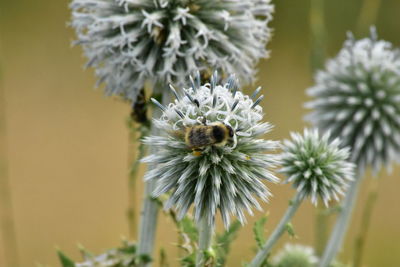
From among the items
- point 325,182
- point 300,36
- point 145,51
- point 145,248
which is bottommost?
point 145,248

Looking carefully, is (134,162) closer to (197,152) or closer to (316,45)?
(197,152)

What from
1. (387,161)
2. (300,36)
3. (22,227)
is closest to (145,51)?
(387,161)

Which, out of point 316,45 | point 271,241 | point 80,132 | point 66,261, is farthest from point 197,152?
point 80,132

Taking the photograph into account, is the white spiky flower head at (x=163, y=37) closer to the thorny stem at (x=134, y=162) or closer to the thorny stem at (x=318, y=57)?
the thorny stem at (x=134, y=162)

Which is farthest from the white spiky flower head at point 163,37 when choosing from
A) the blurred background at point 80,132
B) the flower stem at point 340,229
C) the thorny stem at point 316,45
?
the blurred background at point 80,132

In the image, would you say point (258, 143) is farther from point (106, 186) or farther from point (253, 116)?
point (106, 186)

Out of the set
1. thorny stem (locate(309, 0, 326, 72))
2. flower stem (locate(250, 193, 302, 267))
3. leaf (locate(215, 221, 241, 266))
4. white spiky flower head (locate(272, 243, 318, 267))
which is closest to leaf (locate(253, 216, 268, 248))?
flower stem (locate(250, 193, 302, 267))
